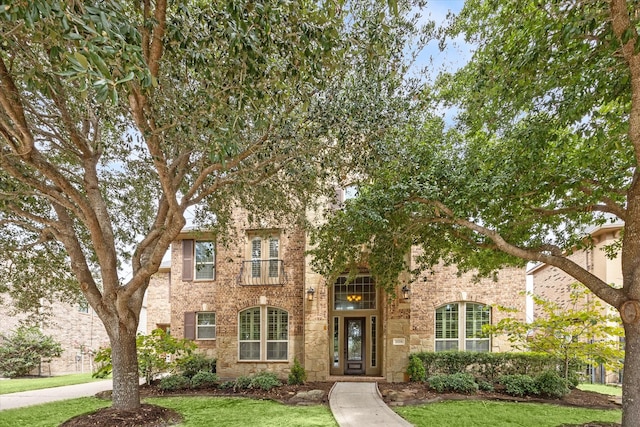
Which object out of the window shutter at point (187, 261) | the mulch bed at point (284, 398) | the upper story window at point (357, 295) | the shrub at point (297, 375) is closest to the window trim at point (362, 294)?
the upper story window at point (357, 295)

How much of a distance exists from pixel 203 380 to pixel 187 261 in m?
4.85

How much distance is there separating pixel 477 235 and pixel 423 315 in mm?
6042

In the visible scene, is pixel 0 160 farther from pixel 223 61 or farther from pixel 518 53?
pixel 518 53

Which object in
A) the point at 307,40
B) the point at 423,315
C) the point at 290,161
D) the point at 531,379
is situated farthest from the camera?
the point at 423,315

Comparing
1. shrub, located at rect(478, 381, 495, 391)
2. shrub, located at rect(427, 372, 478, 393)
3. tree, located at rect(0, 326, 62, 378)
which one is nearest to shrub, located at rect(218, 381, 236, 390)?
shrub, located at rect(427, 372, 478, 393)

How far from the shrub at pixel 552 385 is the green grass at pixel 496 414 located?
0.88 metres

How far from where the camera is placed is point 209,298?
47.5ft

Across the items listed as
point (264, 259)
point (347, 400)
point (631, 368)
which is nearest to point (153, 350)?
point (264, 259)

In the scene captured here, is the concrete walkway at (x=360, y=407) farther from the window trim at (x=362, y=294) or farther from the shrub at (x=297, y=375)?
the window trim at (x=362, y=294)

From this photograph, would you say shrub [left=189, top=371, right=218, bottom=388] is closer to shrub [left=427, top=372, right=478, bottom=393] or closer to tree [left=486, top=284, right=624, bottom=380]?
shrub [left=427, top=372, right=478, bottom=393]

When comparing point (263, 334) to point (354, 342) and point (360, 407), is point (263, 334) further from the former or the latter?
point (360, 407)

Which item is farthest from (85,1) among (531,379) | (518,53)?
(531,379)

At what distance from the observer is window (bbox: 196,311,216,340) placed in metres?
14.3

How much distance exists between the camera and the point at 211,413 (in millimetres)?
8172
